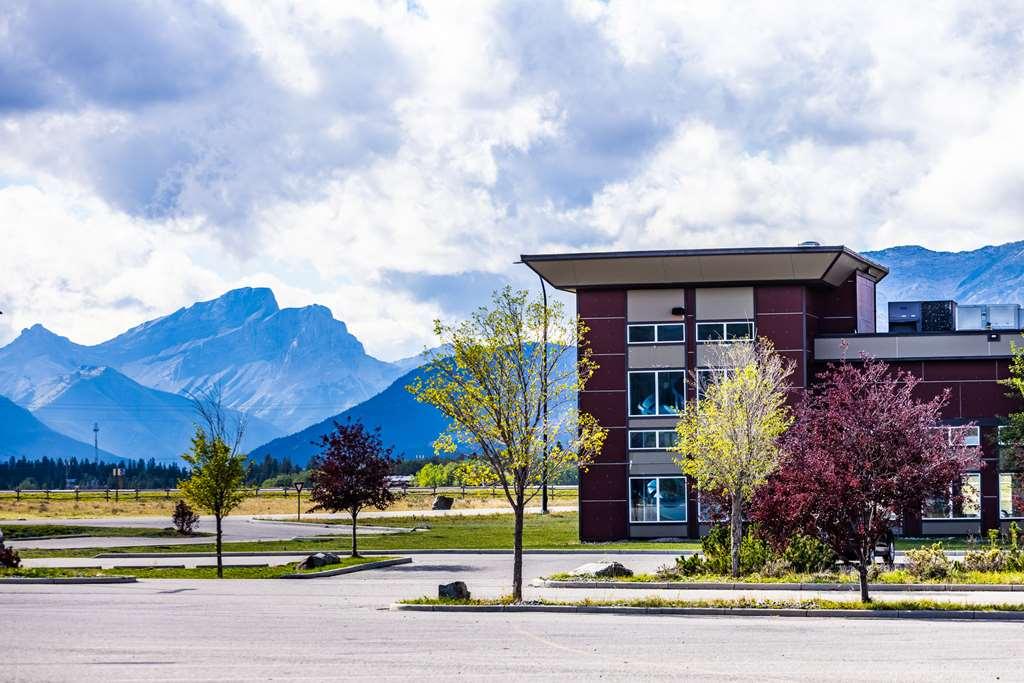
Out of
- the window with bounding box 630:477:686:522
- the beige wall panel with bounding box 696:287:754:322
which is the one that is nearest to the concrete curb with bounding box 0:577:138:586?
the window with bounding box 630:477:686:522

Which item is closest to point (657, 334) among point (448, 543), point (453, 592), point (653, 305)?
point (653, 305)

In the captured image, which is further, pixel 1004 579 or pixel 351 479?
pixel 351 479

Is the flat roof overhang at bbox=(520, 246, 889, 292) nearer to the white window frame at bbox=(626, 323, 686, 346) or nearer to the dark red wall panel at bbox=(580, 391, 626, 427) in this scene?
the white window frame at bbox=(626, 323, 686, 346)

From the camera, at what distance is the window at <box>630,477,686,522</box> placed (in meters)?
51.7

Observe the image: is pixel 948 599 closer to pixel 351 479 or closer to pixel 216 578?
pixel 216 578

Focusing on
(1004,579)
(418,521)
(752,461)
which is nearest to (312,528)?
(418,521)

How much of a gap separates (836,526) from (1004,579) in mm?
5414

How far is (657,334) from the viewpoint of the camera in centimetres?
5228

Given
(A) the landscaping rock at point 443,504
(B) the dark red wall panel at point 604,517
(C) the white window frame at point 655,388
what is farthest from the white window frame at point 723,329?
(A) the landscaping rock at point 443,504

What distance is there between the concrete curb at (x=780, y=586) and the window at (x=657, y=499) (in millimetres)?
20732

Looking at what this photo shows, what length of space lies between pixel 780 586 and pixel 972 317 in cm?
3066

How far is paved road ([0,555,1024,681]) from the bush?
7.21 meters

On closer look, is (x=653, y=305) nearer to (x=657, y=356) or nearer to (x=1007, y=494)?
(x=657, y=356)

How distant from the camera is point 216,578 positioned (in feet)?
120
